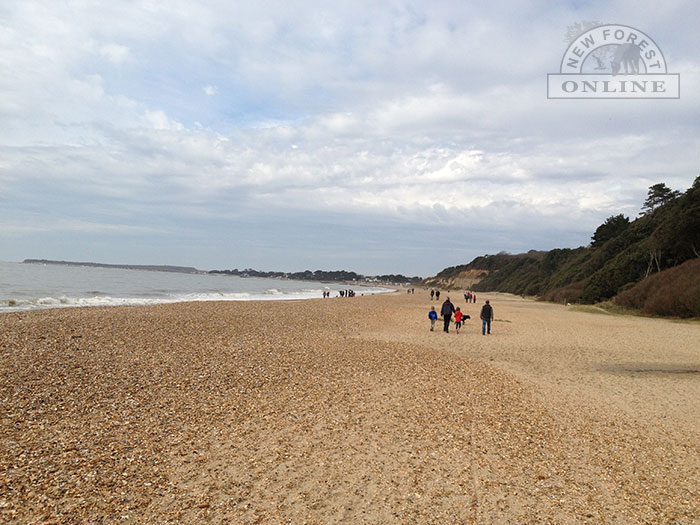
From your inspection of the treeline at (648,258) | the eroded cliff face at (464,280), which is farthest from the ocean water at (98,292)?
the eroded cliff face at (464,280)

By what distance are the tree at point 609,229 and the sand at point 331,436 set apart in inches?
1979

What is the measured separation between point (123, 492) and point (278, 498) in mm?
1531

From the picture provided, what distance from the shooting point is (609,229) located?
2217 inches

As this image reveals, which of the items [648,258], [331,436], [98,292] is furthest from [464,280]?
[331,436]

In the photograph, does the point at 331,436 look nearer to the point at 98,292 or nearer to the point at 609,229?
the point at 98,292

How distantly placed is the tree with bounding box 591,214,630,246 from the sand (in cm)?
5027

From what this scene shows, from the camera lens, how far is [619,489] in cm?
471

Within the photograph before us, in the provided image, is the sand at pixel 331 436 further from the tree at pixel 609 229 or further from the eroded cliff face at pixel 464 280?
the eroded cliff face at pixel 464 280

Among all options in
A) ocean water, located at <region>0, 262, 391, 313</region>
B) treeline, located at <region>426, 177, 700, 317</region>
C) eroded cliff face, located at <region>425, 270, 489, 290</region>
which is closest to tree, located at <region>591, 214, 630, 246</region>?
treeline, located at <region>426, 177, 700, 317</region>

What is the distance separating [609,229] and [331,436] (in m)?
61.4

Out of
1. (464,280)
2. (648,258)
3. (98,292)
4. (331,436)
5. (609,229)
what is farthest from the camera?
(464,280)

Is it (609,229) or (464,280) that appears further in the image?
(464,280)

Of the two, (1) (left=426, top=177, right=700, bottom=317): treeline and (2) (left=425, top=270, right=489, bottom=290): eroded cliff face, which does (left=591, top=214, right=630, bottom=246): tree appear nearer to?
(1) (left=426, top=177, right=700, bottom=317): treeline

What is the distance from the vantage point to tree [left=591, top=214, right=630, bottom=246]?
55.4m
